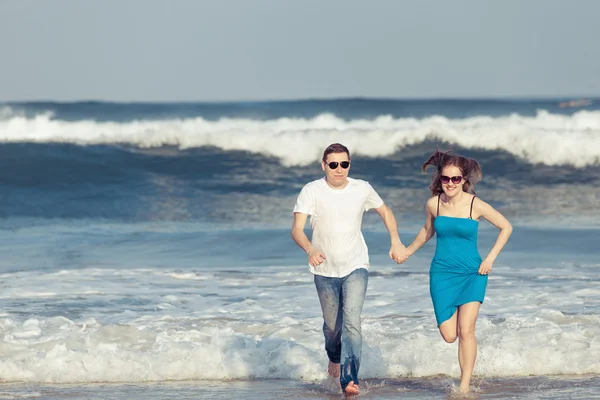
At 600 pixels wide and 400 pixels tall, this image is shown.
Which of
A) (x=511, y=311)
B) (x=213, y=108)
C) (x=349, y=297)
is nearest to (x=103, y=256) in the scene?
(x=511, y=311)

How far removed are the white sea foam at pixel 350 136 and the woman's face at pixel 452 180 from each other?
18.3 metres

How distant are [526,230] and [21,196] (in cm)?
1115

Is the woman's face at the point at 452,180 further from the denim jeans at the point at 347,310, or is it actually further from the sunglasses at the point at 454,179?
the denim jeans at the point at 347,310

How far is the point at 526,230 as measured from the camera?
14.3m

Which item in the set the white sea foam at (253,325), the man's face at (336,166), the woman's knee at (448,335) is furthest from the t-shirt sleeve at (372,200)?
the white sea foam at (253,325)

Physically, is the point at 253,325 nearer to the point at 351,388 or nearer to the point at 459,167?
the point at 351,388

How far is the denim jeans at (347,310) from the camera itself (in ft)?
20.0

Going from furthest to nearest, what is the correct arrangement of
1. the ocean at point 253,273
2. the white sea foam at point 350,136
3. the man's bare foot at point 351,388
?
the white sea foam at point 350,136 → the ocean at point 253,273 → the man's bare foot at point 351,388

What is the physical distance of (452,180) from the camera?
6.06 metres

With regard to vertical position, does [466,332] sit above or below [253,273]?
below

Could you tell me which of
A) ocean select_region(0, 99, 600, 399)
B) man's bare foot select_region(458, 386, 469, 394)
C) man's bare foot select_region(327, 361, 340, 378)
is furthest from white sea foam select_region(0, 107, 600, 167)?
man's bare foot select_region(458, 386, 469, 394)

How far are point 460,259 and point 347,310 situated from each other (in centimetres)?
75

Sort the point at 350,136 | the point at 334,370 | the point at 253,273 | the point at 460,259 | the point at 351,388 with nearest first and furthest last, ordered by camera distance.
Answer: the point at 460,259, the point at 351,388, the point at 334,370, the point at 253,273, the point at 350,136

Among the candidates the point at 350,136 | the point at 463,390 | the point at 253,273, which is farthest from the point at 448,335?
the point at 350,136
